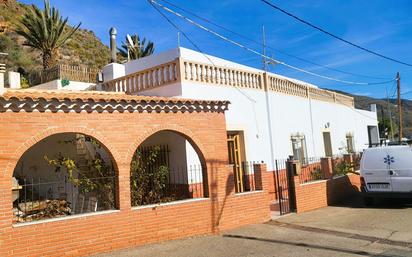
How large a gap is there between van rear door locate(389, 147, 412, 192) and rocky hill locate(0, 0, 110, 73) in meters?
31.4

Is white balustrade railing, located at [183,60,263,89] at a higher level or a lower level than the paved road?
higher

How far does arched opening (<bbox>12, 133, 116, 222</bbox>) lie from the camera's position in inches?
360

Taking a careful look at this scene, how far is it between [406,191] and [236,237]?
6.06 m

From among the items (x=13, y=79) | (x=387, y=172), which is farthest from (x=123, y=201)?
(x=13, y=79)

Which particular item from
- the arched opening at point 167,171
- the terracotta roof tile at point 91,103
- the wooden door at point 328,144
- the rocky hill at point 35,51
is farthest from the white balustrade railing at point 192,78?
the rocky hill at point 35,51

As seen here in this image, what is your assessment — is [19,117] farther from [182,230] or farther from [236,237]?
[236,237]

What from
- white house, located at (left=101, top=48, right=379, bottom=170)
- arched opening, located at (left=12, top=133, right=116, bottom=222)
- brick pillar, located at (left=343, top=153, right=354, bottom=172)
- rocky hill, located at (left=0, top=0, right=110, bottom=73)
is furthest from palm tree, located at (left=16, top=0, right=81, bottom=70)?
brick pillar, located at (left=343, top=153, right=354, bottom=172)

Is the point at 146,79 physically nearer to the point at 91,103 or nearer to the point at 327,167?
the point at 91,103

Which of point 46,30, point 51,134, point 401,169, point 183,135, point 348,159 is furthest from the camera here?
point 46,30

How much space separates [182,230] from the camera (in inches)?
357

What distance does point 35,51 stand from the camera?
4422cm

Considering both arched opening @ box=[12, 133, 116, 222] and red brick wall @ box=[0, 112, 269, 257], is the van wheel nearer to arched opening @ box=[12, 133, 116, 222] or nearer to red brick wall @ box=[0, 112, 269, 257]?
red brick wall @ box=[0, 112, 269, 257]

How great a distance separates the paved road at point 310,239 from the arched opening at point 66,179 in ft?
6.29

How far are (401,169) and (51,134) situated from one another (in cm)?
989
